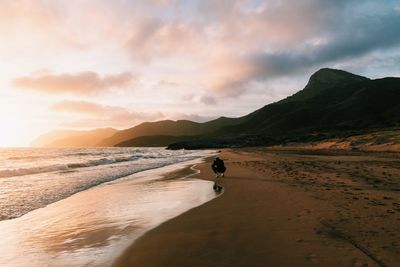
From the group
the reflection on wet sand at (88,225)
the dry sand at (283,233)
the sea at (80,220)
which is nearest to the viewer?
the dry sand at (283,233)

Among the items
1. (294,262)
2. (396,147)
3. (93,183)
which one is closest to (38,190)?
(93,183)

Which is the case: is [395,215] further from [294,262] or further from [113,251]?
[113,251]

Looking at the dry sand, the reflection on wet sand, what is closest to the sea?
the reflection on wet sand

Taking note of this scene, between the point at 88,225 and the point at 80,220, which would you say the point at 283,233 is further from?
the point at 80,220

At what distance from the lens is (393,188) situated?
49.3 ft

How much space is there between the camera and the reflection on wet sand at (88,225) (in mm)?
8062

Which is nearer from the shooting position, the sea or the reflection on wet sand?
the reflection on wet sand

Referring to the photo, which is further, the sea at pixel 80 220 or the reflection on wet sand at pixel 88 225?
the sea at pixel 80 220

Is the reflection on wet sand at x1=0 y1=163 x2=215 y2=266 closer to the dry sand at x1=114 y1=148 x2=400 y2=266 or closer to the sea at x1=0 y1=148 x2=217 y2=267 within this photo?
the sea at x1=0 y1=148 x2=217 y2=267

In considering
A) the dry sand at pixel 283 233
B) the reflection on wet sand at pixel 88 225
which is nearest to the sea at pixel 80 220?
the reflection on wet sand at pixel 88 225

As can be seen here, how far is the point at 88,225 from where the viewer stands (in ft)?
37.5

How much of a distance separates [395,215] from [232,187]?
9.84 m

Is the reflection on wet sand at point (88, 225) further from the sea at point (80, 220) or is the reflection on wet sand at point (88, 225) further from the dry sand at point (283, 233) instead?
the dry sand at point (283, 233)

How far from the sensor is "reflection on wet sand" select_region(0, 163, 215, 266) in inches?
317
